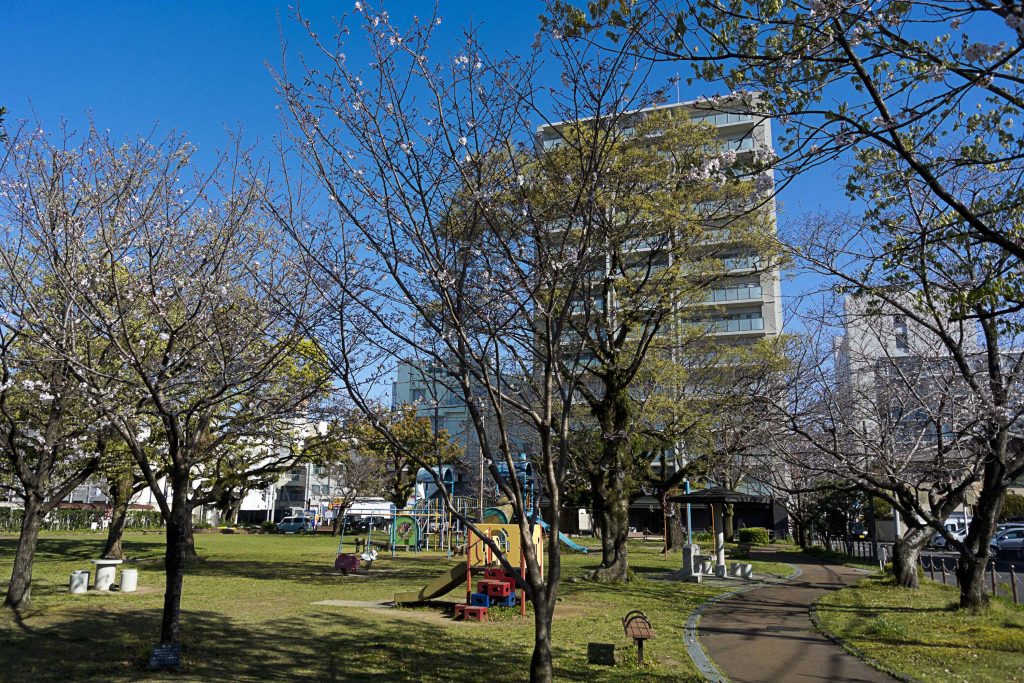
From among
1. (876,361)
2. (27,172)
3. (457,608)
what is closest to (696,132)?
(876,361)

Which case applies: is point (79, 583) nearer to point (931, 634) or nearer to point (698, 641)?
point (698, 641)

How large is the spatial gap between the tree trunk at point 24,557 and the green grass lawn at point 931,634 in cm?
1255

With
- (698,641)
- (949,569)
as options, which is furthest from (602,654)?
(949,569)

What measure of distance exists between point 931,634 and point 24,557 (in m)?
13.9

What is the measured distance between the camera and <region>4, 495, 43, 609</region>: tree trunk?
11727 mm

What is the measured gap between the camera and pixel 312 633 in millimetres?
10930

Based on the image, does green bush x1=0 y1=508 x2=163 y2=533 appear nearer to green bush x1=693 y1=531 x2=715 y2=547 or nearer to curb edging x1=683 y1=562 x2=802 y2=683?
green bush x1=693 y1=531 x2=715 y2=547

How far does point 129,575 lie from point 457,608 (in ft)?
24.0

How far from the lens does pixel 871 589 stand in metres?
16.5

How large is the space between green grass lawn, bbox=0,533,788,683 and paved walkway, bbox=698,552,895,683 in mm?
572

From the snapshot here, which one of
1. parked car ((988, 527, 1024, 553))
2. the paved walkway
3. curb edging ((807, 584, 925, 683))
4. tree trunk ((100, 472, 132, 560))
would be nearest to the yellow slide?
the paved walkway

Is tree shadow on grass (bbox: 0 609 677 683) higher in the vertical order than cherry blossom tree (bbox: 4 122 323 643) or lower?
lower

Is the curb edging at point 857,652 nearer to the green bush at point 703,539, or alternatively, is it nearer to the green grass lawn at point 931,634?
the green grass lawn at point 931,634

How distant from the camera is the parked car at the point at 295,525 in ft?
161
